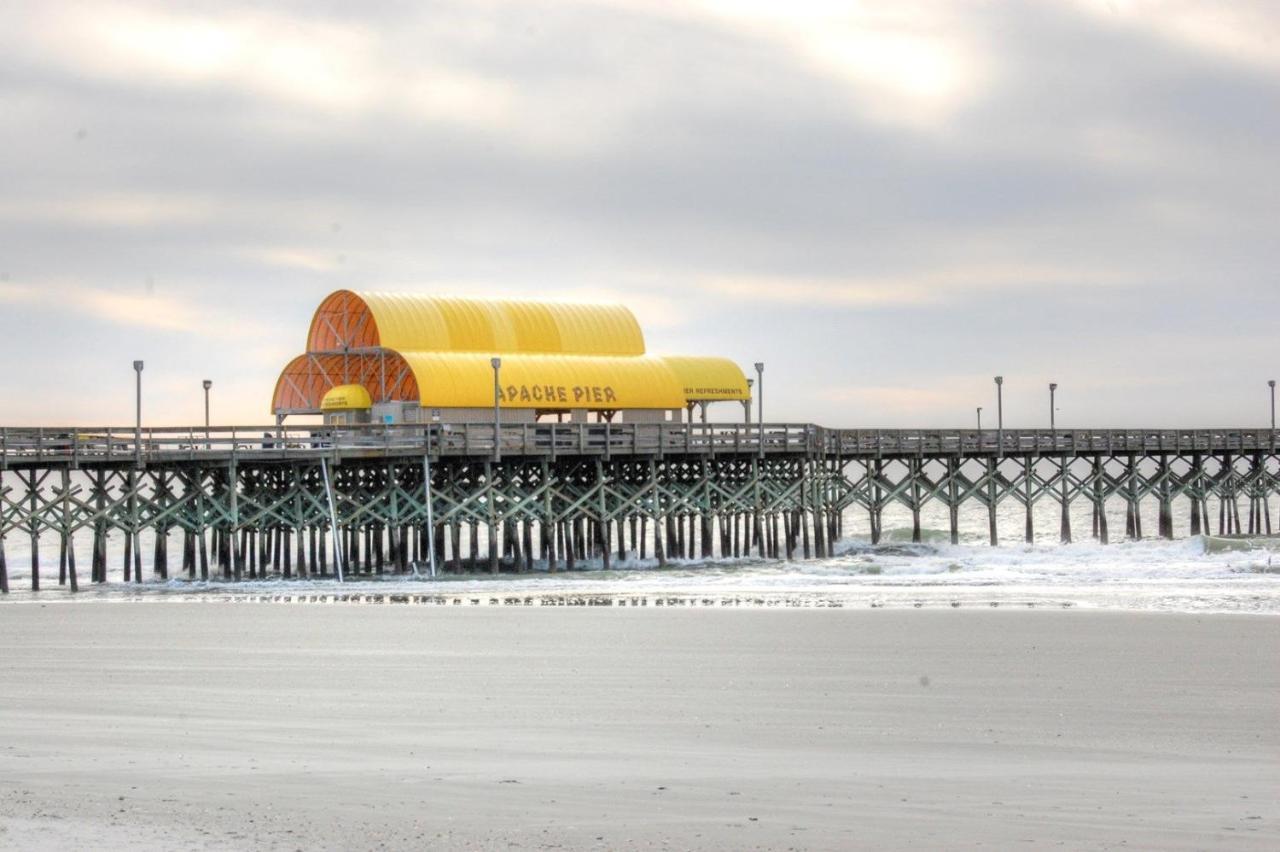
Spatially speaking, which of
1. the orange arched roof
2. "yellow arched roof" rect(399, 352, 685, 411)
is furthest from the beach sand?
the orange arched roof

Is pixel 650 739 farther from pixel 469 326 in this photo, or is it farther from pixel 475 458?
pixel 469 326

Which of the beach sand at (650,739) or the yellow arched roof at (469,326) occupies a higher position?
the yellow arched roof at (469,326)

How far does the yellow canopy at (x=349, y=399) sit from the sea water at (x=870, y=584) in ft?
22.6

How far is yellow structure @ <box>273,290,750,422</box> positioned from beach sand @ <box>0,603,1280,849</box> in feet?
92.6

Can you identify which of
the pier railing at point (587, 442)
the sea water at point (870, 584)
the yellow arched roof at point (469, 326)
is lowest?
the sea water at point (870, 584)

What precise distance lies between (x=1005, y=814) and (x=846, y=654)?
11.1 meters

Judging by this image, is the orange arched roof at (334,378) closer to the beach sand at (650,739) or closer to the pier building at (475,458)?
the pier building at (475,458)

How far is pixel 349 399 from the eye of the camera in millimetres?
56125

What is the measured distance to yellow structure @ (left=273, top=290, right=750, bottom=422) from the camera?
5591 cm

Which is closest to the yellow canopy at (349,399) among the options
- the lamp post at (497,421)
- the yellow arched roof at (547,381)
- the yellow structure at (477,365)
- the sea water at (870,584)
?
the yellow structure at (477,365)

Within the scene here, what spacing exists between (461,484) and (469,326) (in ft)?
20.0

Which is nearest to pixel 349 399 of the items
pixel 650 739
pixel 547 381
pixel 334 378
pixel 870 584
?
pixel 334 378

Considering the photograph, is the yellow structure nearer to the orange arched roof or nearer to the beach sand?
the orange arched roof

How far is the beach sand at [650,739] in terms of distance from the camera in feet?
41.7
